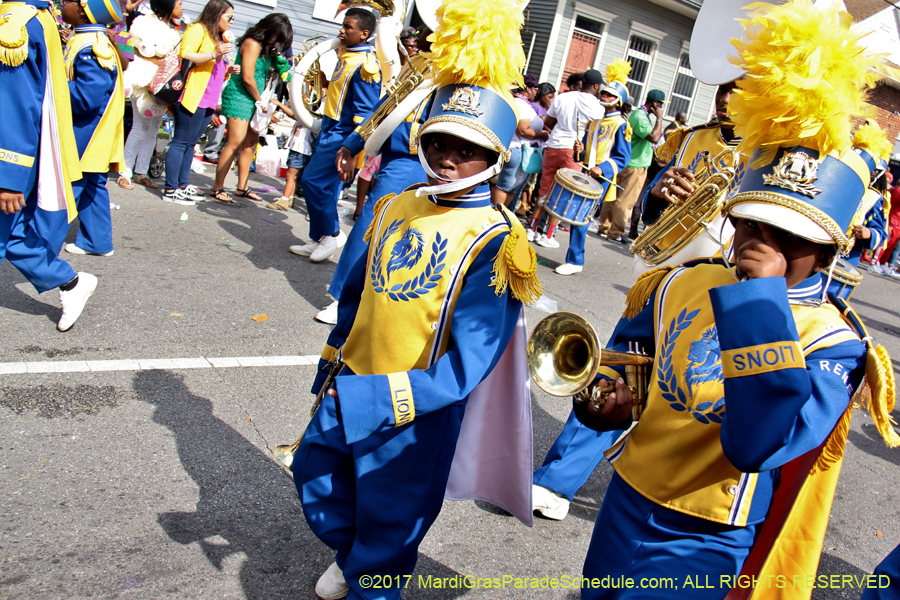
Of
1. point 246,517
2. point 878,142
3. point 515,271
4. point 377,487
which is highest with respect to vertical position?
point 878,142

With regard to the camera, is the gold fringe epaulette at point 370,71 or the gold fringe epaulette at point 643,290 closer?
the gold fringe epaulette at point 643,290

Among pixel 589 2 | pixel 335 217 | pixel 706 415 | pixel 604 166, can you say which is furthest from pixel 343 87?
pixel 589 2

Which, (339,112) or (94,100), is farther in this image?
(339,112)

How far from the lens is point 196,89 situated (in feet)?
25.0

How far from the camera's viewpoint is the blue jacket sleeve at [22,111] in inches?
141

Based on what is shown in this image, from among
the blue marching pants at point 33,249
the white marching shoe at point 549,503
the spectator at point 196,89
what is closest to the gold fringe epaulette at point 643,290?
the white marching shoe at point 549,503

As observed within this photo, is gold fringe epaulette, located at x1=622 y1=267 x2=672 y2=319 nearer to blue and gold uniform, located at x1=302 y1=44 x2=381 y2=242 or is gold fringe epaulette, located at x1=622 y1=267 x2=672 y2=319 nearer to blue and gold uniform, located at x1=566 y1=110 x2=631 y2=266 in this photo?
blue and gold uniform, located at x1=302 y1=44 x2=381 y2=242

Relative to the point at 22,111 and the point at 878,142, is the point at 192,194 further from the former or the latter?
the point at 878,142

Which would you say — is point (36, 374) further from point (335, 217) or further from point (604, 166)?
Result: point (604, 166)

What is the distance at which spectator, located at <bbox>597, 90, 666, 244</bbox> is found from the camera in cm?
1122

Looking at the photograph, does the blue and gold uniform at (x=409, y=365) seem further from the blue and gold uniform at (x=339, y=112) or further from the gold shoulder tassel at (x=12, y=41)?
the blue and gold uniform at (x=339, y=112)

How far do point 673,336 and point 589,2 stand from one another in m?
17.7

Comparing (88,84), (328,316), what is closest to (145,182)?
(88,84)

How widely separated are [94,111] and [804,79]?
4627 millimetres
